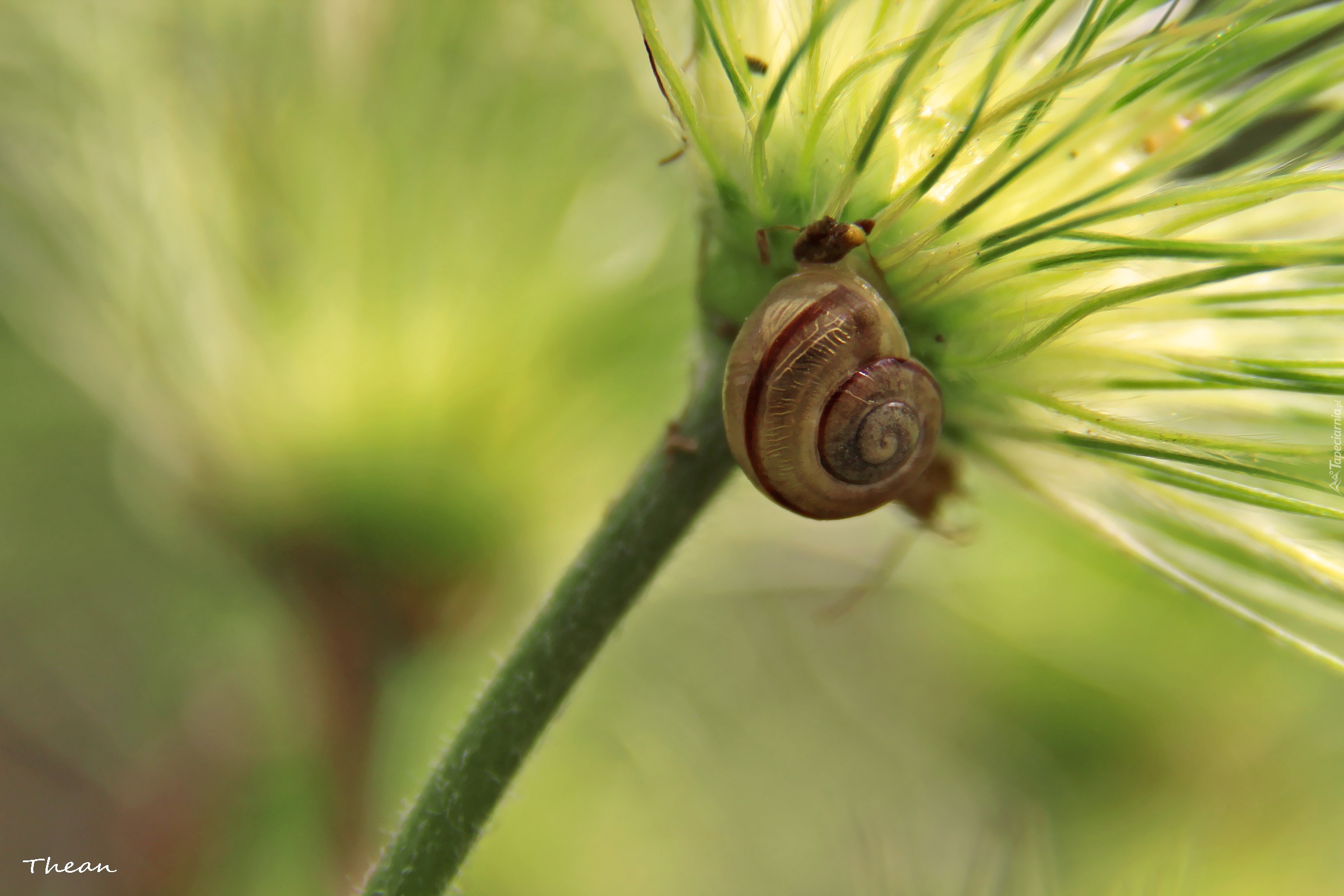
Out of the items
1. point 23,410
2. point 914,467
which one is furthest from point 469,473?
point 23,410

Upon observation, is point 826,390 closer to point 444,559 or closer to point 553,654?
point 553,654

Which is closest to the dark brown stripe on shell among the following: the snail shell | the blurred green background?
the snail shell

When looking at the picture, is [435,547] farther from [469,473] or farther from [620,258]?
[620,258]

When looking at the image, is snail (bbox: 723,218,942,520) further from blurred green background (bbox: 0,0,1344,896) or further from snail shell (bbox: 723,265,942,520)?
blurred green background (bbox: 0,0,1344,896)

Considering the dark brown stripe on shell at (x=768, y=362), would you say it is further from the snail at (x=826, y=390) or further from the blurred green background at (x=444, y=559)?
the blurred green background at (x=444, y=559)

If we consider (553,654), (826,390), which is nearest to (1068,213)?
(826,390)

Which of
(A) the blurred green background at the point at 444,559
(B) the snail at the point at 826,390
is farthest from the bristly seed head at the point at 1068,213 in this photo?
(A) the blurred green background at the point at 444,559

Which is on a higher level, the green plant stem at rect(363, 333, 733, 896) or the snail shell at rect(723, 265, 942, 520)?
the snail shell at rect(723, 265, 942, 520)
